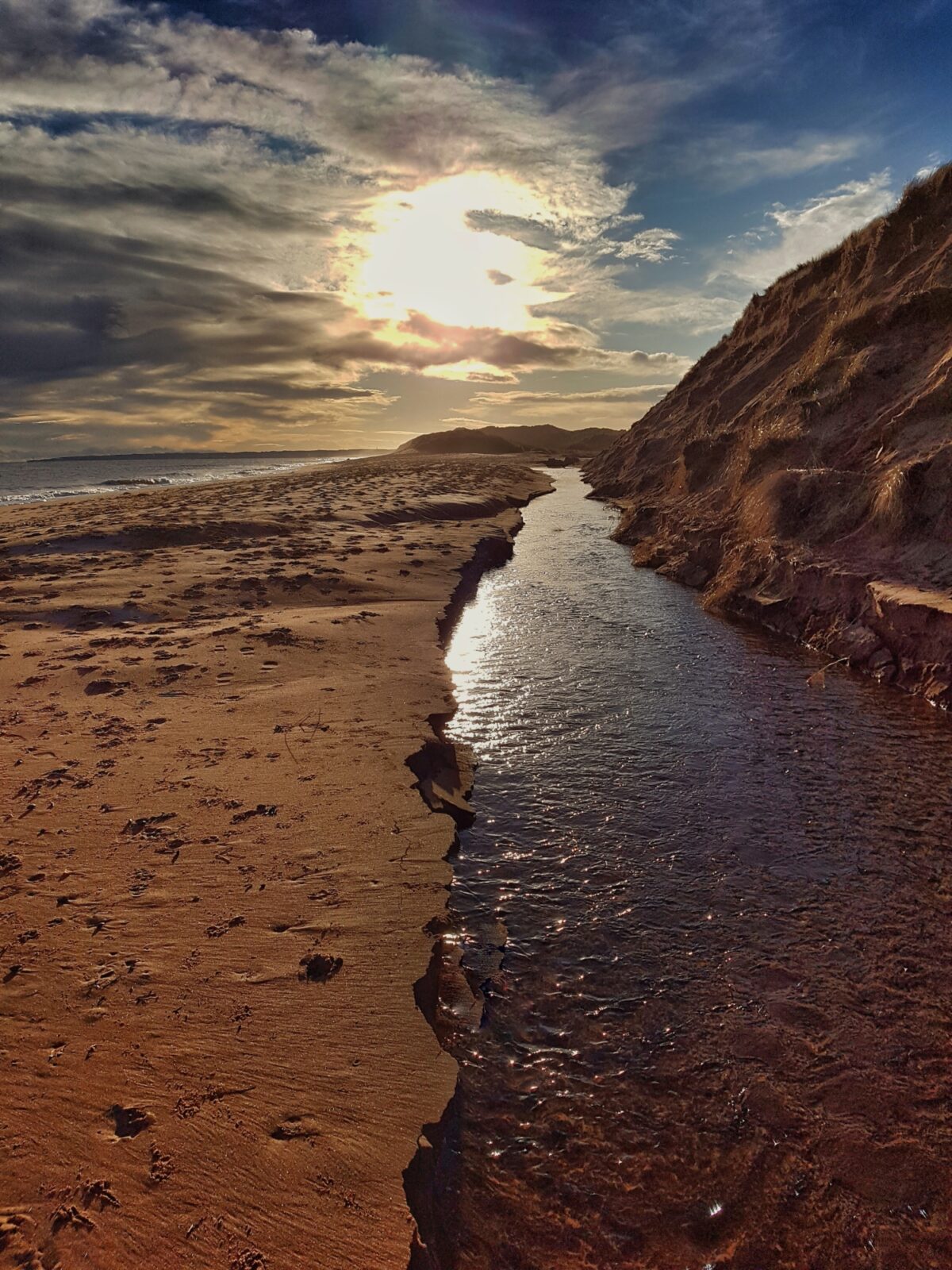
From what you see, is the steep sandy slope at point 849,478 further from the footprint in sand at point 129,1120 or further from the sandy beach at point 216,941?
the footprint in sand at point 129,1120

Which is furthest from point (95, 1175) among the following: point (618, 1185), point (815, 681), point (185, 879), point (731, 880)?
point (815, 681)

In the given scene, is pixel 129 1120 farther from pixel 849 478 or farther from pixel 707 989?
pixel 849 478

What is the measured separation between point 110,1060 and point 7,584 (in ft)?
44.2

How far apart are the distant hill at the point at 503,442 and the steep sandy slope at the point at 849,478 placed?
11374 cm

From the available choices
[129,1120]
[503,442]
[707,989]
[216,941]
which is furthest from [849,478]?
[503,442]

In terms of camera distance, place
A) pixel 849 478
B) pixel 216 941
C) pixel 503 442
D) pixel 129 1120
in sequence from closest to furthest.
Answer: pixel 129 1120 < pixel 216 941 < pixel 849 478 < pixel 503 442

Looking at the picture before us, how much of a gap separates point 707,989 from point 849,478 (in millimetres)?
12539

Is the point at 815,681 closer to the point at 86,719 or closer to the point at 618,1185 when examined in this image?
the point at 618,1185

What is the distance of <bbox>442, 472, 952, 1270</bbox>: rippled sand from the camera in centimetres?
327

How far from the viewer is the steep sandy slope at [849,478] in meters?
10.8

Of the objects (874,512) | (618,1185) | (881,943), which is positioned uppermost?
(874,512)

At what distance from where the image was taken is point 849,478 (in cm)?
1370

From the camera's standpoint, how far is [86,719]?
25.3 ft

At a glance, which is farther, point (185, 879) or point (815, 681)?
point (815, 681)
